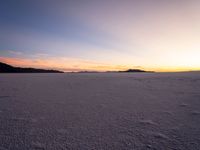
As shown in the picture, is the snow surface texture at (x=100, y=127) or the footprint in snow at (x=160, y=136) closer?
the snow surface texture at (x=100, y=127)

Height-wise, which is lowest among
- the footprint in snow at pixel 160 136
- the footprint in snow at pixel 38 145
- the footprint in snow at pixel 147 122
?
the footprint in snow at pixel 38 145

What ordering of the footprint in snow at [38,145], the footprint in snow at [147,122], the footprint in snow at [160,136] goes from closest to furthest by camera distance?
1. the footprint in snow at [38,145]
2. the footprint in snow at [160,136]
3. the footprint in snow at [147,122]

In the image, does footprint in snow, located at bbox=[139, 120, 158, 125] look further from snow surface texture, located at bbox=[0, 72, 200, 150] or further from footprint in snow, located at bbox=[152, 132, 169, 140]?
footprint in snow, located at bbox=[152, 132, 169, 140]

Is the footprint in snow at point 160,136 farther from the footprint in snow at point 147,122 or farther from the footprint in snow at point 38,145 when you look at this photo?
the footprint in snow at point 38,145

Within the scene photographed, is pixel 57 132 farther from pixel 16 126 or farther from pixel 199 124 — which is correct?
pixel 199 124

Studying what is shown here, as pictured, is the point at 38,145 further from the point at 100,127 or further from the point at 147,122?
the point at 147,122

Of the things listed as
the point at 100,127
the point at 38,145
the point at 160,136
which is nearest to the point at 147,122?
the point at 160,136

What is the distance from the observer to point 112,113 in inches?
79.6

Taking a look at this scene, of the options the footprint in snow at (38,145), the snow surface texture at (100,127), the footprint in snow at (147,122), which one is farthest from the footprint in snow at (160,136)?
the footprint in snow at (38,145)

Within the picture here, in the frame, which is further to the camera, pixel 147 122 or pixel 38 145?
pixel 147 122

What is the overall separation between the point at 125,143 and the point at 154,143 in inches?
10.5

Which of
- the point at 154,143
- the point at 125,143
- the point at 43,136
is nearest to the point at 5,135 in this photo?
the point at 43,136

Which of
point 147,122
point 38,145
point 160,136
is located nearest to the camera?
point 38,145

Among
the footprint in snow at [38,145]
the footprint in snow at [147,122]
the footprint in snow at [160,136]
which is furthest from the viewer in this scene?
the footprint in snow at [147,122]
